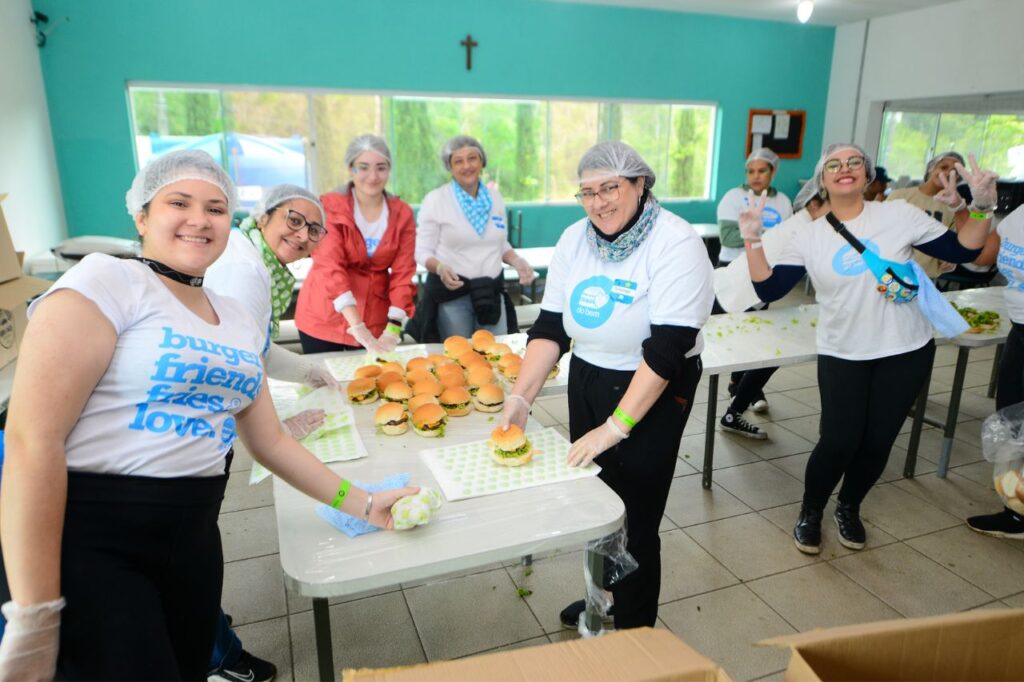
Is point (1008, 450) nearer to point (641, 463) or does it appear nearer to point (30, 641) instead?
point (641, 463)

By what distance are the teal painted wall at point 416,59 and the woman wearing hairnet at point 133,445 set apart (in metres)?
5.76

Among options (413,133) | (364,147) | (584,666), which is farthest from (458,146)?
(413,133)

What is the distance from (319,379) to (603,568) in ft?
4.11

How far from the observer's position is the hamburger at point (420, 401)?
209 centimetres

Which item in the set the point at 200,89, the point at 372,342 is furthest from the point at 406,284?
the point at 200,89

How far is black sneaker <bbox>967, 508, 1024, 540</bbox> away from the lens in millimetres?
2920

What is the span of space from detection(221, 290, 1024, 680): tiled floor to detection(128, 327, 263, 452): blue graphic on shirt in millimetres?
1368

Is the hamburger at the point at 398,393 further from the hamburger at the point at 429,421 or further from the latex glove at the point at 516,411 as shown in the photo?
the latex glove at the point at 516,411

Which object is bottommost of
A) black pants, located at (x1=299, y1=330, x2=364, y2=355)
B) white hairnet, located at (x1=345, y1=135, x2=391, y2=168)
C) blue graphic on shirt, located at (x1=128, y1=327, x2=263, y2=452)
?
black pants, located at (x1=299, y1=330, x2=364, y2=355)

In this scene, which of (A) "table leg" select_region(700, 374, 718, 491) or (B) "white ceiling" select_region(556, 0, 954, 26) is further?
(B) "white ceiling" select_region(556, 0, 954, 26)

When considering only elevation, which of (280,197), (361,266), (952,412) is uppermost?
(280,197)

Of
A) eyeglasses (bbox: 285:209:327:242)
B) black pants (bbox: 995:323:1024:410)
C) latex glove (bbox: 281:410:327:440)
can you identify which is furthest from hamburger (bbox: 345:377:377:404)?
black pants (bbox: 995:323:1024:410)

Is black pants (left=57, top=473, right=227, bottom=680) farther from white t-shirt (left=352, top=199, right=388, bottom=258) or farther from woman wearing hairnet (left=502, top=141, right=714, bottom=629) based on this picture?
white t-shirt (left=352, top=199, right=388, bottom=258)

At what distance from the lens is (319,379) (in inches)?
91.7
